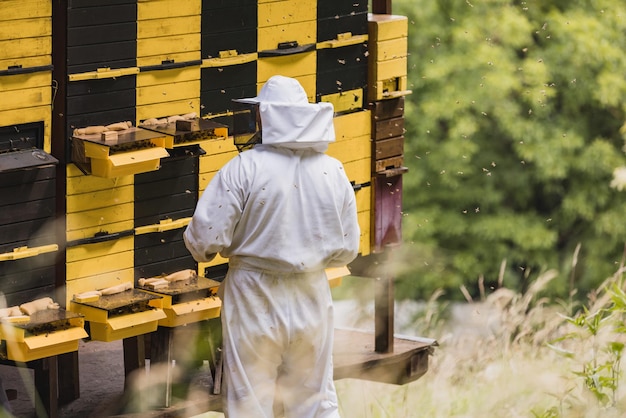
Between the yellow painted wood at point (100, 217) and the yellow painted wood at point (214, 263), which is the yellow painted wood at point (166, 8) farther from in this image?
the yellow painted wood at point (214, 263)

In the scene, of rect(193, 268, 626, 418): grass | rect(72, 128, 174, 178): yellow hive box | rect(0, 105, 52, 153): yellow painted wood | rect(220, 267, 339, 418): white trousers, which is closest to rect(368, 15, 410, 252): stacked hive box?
rect(193, 268, 626, 418): grass

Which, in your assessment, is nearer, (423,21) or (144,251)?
(144,251)

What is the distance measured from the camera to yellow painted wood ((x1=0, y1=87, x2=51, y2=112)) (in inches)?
205

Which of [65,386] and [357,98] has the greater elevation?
[357,98]

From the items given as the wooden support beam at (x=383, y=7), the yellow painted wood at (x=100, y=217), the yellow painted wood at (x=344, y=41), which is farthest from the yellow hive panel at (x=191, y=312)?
the wooden support beam at (x=383, y=7)

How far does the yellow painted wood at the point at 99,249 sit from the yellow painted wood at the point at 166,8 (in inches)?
37.8

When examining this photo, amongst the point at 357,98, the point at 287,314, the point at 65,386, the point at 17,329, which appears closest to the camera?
the point at 17,329

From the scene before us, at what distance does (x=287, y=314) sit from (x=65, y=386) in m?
1.42

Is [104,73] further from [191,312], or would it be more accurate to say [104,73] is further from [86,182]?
[191,312]

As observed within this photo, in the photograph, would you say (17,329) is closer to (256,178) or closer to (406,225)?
(256,178)

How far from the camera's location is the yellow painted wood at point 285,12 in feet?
20.4

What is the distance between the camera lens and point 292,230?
5488 millimetres

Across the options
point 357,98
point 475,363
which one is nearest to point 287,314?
point 357,98

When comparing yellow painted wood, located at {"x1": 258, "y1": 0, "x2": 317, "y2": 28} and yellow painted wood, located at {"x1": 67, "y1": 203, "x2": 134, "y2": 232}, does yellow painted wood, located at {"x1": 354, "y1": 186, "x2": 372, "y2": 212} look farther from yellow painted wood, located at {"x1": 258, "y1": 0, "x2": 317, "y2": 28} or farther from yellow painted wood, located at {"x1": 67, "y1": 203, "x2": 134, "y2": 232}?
yellow painted wood, located at {"x1": 67, "y1": 203, "x2": 134, "y2": 232}
